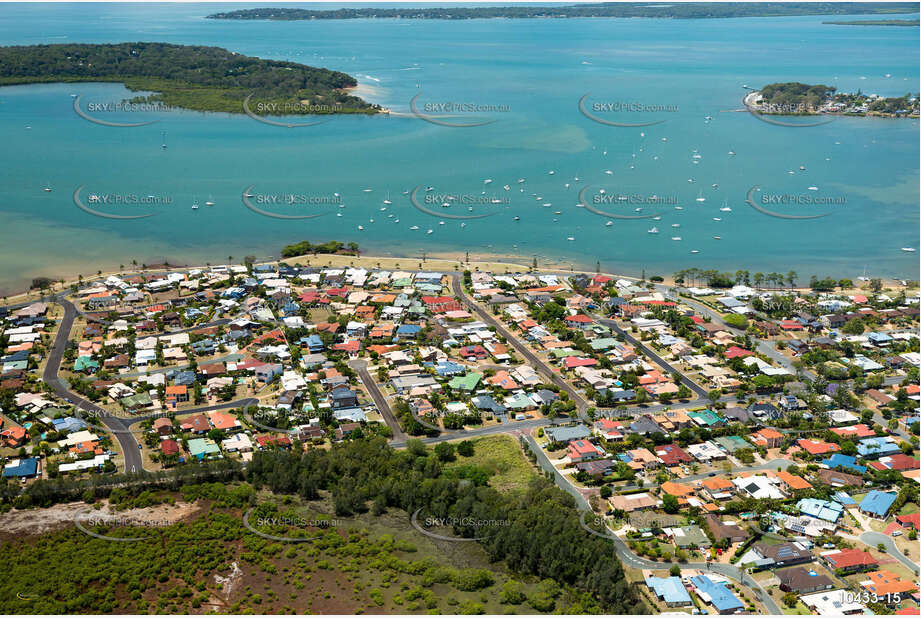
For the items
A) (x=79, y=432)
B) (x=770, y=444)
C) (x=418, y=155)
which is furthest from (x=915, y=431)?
(x=418, y=155)

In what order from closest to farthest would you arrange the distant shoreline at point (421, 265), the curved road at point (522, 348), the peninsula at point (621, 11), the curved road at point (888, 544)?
the curved road at point (888, 544) → the curved road at point (522, 348) → the distant shoreline at point (421, 265) → the peninsula at point (621, 11)

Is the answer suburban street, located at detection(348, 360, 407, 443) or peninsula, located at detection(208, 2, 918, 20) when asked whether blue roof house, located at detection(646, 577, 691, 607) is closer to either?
suburban street, located at detection(348, 360, 407, 443)

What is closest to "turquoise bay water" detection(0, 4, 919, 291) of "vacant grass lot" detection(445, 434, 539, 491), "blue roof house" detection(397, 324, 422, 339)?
"blue roof house" detection(397, 324, 422, 339)

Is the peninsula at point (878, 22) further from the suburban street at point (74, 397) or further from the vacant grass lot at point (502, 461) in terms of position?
the suburban street at point (74, 397)

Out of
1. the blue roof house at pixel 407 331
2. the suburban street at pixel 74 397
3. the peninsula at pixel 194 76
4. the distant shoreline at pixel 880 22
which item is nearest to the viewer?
the suburban street at pixel 74 397

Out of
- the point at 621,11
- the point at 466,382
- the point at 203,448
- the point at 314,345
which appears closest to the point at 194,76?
the point at 314,345

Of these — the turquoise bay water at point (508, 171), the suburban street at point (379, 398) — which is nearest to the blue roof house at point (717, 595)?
the suburban street at point (379, 398)
